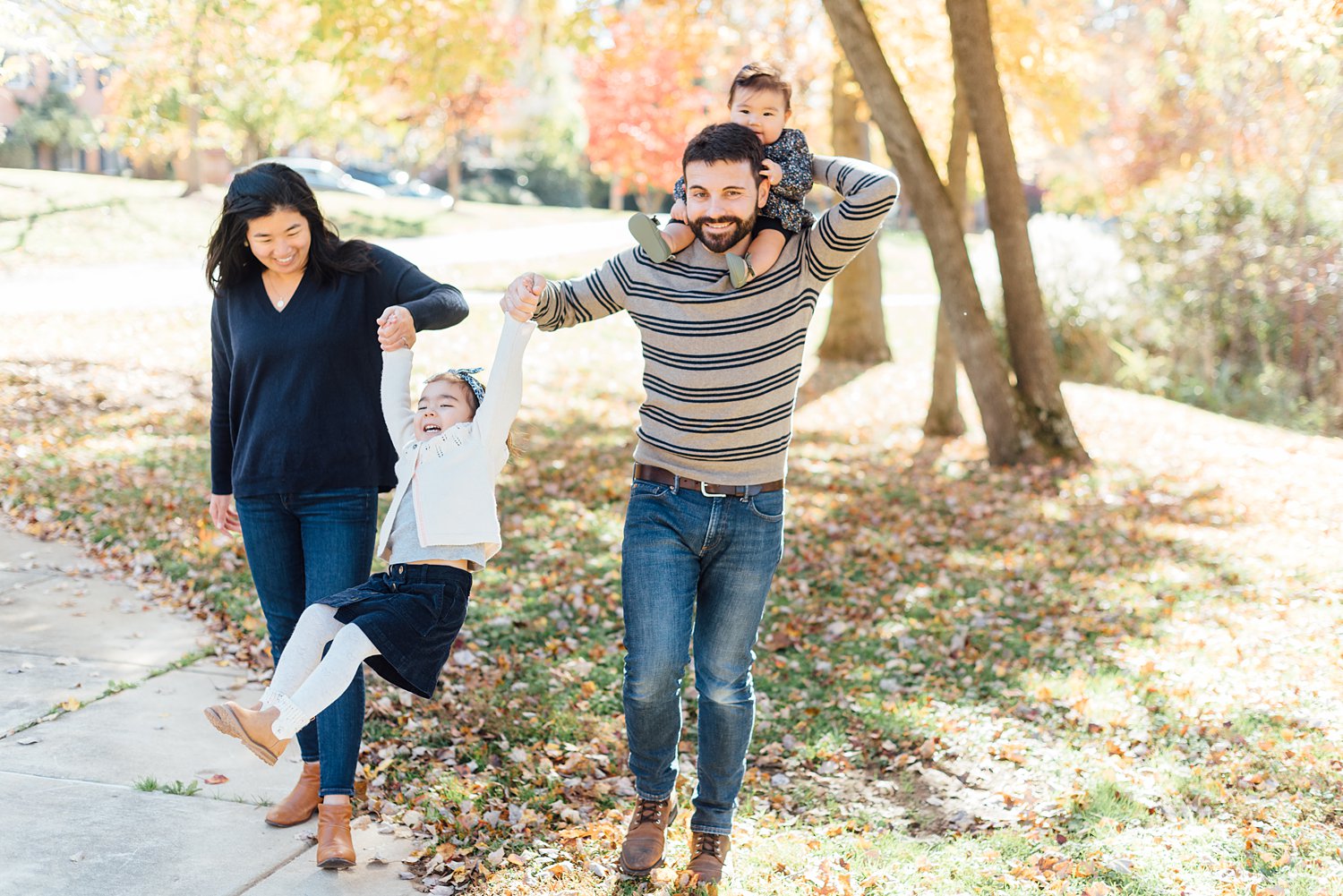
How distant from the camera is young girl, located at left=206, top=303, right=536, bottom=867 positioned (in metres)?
3.41

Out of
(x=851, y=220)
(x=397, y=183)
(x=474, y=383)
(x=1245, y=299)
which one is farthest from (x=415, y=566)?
(x=397, y=183)

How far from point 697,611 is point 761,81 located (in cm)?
186

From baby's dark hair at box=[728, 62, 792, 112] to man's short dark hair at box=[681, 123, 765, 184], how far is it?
0.72m

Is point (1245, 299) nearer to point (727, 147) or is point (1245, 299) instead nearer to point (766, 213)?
point (766, 213)

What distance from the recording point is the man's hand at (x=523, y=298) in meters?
3.59

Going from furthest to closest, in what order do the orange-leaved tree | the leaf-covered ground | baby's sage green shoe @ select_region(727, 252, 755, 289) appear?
the orange-leaved tree < the leaf-covered ground < baby's sage green shoe @ select_region(727, 252, 755, 289)

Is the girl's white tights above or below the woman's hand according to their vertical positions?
below

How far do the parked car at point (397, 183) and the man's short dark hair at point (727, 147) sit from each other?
3302 centimetres

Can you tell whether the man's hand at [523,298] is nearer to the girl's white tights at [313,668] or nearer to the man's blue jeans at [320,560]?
the man's blue jeans at [320,560]

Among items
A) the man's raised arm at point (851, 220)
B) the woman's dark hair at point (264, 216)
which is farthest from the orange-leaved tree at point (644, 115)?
the man's raised arm at point (851, 220)

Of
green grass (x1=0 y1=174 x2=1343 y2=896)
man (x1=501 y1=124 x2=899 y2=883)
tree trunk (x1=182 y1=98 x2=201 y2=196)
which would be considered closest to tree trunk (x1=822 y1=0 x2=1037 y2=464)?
green grass (x1=0 y1=174 x2=1343 y2=896)

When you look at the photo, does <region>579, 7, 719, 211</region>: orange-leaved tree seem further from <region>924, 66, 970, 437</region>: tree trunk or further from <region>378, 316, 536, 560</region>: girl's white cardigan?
<region>378, 316, 536, 560</region>: girl's white cardigan

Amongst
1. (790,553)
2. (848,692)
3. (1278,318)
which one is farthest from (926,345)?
(848,692)

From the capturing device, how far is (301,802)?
14.0 ft
